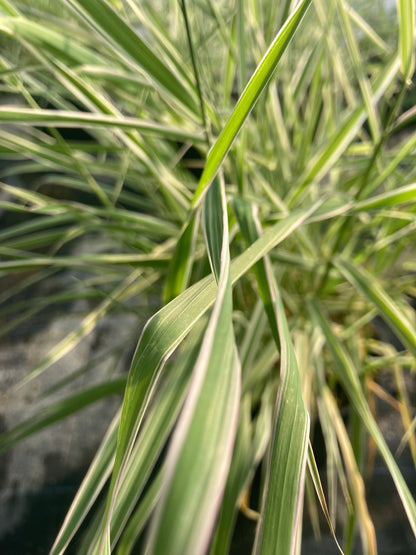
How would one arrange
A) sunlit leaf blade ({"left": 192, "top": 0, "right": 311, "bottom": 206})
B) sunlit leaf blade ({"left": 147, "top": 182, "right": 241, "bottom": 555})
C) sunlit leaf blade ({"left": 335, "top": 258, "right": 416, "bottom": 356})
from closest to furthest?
sunlit leaf blade ({"left": 147, "top": 182, "right": 241, "bottom": 555}) < sunlit leaf blade ({"left": 192, "top": 0, "right": 311, "bottom": 206}) < sunlit leaf blade ({"left": 335, "top": 258, "right": 416, "bottom": 356})

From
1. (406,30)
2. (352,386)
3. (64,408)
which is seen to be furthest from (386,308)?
(64,408)

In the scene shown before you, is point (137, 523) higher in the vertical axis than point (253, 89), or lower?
lower

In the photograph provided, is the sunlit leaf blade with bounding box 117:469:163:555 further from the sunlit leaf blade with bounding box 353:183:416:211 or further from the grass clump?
the sunlit leaf blade with bounding box 353:183:416:211

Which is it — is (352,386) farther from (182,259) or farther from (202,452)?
(202,452)

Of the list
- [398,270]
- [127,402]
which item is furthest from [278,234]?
[398,270]

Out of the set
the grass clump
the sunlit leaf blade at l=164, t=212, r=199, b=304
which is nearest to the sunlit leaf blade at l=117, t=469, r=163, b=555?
the grass clump

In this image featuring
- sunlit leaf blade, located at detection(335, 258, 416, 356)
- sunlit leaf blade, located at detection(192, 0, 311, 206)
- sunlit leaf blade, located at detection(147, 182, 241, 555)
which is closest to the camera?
sunlit leaf blade, located at detection(147, 182, 241, 555)

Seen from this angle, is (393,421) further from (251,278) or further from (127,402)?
(127,402)

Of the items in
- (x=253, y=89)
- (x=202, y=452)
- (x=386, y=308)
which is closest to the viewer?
(x=202, y=452)
